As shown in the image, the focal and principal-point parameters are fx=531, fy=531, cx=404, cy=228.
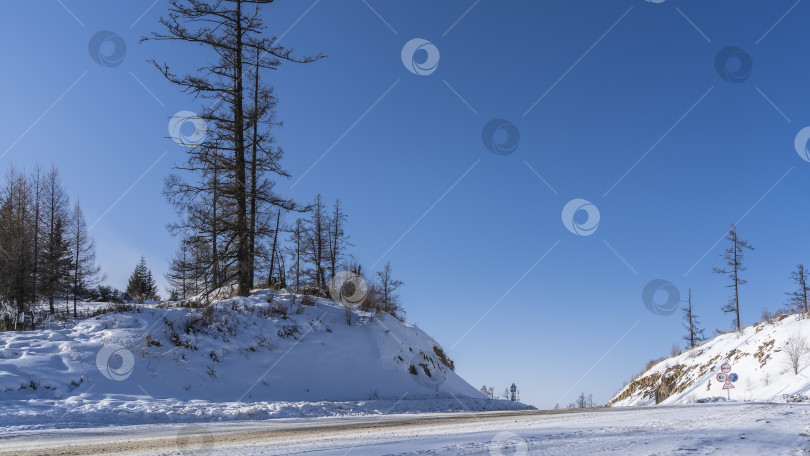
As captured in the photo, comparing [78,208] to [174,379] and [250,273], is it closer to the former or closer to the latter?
[250,273]

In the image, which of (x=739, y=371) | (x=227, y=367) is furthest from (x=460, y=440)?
(x=739, y=371)

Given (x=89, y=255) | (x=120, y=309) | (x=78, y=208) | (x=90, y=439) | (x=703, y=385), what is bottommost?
(x=703, y=385)

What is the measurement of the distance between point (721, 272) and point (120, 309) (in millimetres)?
48951

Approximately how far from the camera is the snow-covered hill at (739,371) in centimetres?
2428

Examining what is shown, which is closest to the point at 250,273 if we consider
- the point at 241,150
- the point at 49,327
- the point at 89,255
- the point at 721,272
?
the point at 241,150

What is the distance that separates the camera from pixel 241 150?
22875 mm

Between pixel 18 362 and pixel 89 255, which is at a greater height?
pixel 89 255

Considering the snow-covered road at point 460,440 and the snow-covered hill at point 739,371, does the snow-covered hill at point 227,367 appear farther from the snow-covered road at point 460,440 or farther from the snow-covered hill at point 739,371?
the snow-covered hill at point 739,371

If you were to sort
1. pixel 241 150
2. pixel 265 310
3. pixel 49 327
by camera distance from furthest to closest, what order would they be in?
pixel 241 150 → pixel 265 310 → pixel 49 327

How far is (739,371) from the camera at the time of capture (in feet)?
97.6

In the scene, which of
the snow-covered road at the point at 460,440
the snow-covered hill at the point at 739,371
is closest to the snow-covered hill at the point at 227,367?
the snow-covered road at the point at 460,440

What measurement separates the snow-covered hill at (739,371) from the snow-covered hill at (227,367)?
37.9 feet

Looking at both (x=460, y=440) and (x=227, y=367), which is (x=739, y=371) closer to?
(x=227, y=367)

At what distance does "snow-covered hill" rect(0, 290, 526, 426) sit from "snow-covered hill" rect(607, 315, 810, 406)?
455 inches
